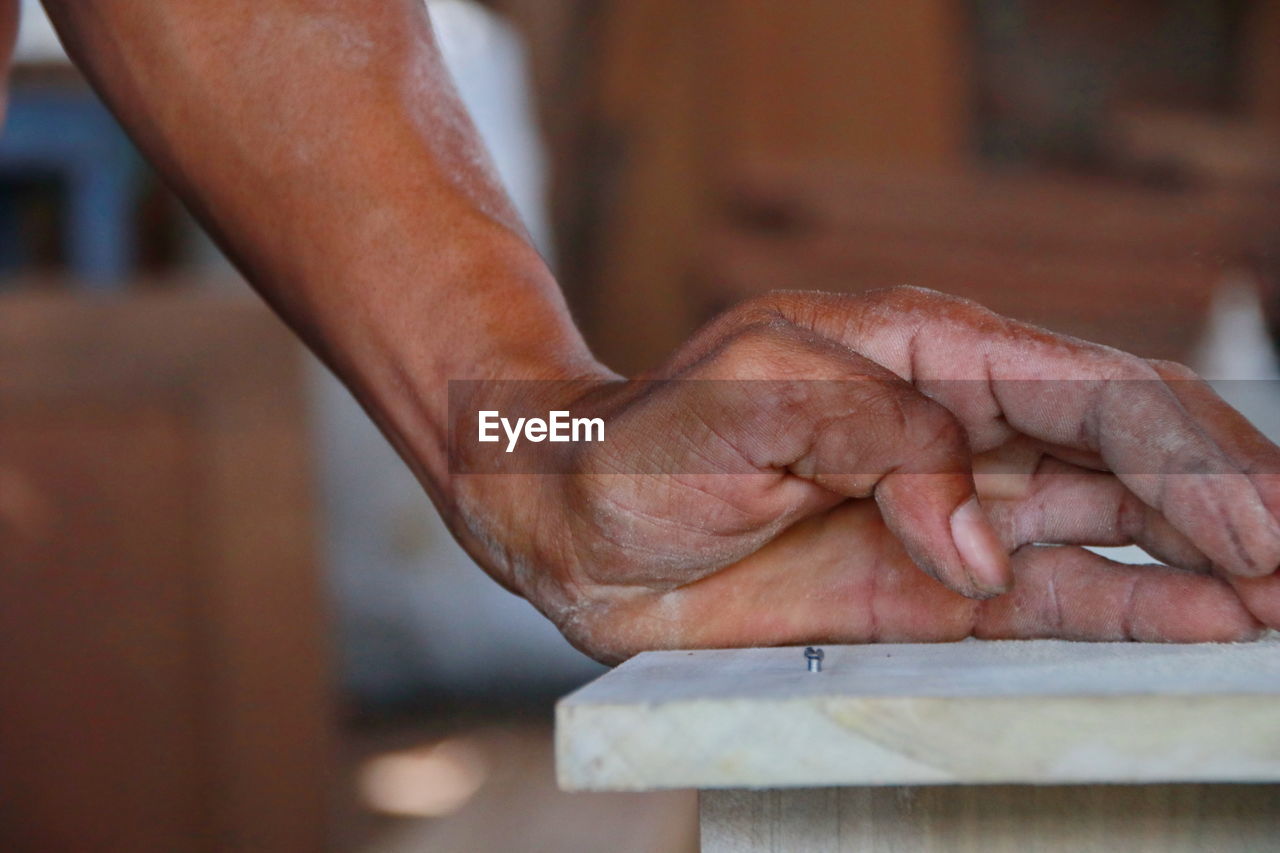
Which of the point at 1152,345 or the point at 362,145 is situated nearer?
the point at 362,145

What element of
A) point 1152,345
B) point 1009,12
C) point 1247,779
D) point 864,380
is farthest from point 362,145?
point 1009,12

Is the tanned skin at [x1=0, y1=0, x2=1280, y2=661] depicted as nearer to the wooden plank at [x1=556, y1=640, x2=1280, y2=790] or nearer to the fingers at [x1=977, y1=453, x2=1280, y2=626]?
the fingers at [x1=977, y1=453, x2=1280, y2=626]

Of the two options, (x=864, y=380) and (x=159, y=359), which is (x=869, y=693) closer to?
(x=864, y=380)

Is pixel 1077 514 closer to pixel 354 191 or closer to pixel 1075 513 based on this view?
pixel 1075 513

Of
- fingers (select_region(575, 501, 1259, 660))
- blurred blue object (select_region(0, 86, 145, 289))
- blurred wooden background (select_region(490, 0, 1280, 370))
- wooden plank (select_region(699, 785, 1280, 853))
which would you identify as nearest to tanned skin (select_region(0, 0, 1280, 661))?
fingers (select_region(575, 501, 1259, 660))

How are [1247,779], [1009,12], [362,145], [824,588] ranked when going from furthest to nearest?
[1009,12] < [362,145] < [824,588] < [1247,779]

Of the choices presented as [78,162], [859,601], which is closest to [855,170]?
[78,162]
